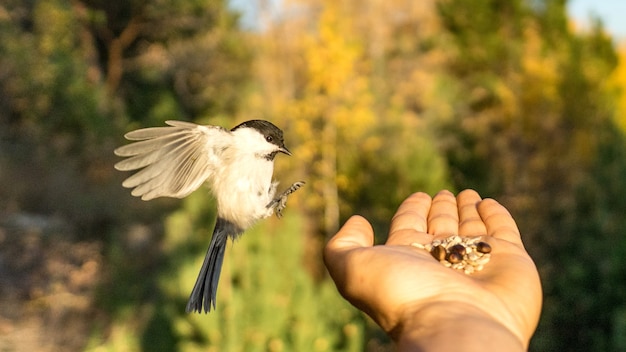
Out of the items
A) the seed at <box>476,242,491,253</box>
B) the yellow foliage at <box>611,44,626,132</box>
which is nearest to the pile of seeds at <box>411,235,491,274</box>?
the seed at <box>476,242,491,253</box>

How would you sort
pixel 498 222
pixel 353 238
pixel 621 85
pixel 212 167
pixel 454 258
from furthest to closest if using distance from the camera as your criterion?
pixel 621 85 → pixel 212 167 → pixel 498 222 → pixel 353 238 → pixel 454 258

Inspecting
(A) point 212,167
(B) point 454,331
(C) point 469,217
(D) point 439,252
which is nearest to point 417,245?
(D) point 439,252

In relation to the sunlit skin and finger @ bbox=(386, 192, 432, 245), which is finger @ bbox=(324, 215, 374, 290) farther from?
finger @ bbox=(386, 192, 432, 245)

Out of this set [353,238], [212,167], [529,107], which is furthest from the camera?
[529,107]

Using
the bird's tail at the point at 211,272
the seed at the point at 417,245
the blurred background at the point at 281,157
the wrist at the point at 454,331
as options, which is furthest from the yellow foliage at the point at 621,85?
the wrist at the point at 454,331

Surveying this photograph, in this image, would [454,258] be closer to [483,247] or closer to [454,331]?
[483,247]

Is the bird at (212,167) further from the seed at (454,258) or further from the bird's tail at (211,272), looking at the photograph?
the seed at (454,258)

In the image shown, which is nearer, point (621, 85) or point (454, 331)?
point (454, 331)
